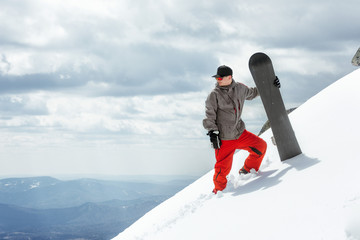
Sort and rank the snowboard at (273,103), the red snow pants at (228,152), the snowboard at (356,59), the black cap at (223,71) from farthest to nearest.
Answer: the snowboard at (356,59) < the red snow pants at (228,152) < the black cap at (223,71) < the snowboard at (273,103)

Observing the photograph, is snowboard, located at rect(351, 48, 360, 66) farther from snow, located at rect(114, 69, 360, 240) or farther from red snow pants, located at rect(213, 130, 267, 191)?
red snow pants, located at rect(213, 130, 267, 191)

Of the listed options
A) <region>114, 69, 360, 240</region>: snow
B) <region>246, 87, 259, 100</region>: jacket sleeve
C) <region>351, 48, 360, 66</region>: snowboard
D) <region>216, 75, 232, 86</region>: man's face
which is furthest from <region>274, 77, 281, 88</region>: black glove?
<region>351, 48, 360, 66</region>: snowboard

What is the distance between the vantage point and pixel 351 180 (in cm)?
341

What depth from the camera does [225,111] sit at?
19.2 feet

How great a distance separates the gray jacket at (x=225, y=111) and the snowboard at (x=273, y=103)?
0.43 metres

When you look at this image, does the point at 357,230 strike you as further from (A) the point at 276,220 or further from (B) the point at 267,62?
(B) the point at 267,62

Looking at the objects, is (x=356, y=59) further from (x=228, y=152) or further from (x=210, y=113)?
(x=210, y=113)

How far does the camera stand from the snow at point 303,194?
9.84 feet

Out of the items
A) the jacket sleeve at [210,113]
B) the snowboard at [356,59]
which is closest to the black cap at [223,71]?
the jacket sleeve at [210,113]

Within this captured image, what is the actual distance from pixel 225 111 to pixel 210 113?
0.29 metres

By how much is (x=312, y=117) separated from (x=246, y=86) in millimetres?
1721

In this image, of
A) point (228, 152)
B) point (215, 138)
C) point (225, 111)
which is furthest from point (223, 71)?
point (228, 152)

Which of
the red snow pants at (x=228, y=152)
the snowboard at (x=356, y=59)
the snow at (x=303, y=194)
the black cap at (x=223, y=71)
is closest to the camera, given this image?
the snow at (x=303, y=194)

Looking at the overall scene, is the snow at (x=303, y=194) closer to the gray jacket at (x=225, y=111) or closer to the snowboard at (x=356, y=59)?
the gray jacket at (x=225, y=111)
